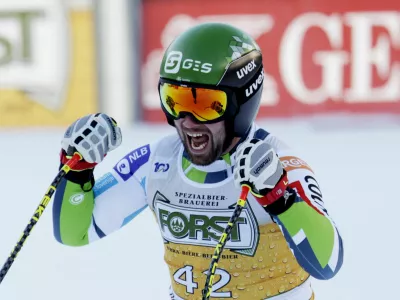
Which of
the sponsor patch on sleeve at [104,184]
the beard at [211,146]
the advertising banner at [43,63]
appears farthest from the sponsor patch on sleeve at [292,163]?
the advertising banner at [43,63]

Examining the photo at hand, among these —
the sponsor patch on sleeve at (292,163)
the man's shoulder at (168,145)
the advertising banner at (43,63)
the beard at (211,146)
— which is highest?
the beard at (211,146)

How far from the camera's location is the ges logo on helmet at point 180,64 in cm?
289

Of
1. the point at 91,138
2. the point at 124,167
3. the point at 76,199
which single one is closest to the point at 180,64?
the point at 91,138

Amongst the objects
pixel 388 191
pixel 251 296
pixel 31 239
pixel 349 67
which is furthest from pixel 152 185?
pixel 349 67

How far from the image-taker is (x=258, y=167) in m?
2.76

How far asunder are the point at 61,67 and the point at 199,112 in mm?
9002

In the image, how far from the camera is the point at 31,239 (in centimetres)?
619

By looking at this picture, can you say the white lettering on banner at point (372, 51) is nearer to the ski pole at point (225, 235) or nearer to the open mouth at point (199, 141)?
the open mouth at point (199, 141)

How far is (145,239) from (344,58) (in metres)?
6.57

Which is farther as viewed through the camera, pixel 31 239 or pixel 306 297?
pixel 31 239

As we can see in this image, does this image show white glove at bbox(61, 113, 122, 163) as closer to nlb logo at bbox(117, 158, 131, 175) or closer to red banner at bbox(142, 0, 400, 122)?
nlb logo at bbox(117, 158, 131, 175)

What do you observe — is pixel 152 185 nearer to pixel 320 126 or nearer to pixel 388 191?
pixel 388 191

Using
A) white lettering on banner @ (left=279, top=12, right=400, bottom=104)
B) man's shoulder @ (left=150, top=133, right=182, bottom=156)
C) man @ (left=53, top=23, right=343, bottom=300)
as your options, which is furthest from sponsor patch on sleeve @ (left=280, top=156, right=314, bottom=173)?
white lettering on banner @ (left=279, top=12, right=400, bottom=104)

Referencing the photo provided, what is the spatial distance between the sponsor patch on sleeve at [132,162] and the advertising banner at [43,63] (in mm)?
8487
